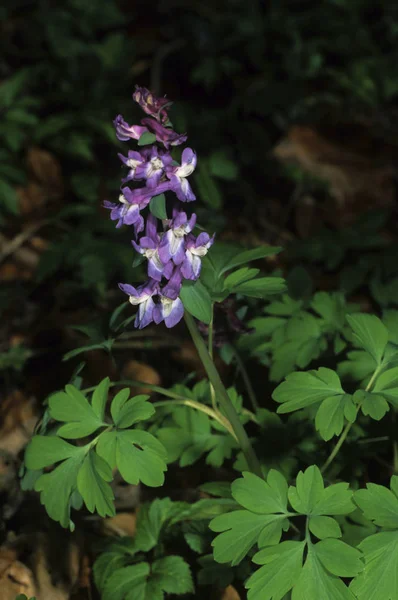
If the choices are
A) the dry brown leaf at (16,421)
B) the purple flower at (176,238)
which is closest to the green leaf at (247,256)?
the purple flower at (176,238)

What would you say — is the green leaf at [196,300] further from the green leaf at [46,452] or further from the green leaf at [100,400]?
the green leaf at [46,452]

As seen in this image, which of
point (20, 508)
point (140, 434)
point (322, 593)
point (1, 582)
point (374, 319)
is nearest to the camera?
point (322, 593)

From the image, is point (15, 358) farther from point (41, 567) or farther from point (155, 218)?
point (155, 218)

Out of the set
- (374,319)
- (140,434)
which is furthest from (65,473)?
(374,319)

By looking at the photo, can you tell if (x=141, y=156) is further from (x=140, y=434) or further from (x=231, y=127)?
(x=231, y=127)

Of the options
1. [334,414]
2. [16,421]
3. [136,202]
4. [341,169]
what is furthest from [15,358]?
[341,169]
